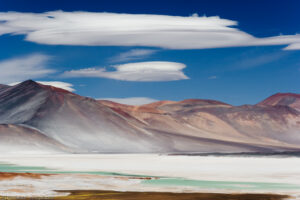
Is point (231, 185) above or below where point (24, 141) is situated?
below

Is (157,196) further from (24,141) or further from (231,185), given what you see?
(24,141)

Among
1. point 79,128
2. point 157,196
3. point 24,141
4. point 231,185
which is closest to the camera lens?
point 157,196

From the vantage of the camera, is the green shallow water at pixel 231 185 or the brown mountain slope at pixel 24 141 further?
the brown mountain slope at pixel 24 141

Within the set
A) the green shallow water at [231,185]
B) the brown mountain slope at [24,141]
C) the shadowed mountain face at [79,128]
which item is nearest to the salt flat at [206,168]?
the green shallow water at [231,185]

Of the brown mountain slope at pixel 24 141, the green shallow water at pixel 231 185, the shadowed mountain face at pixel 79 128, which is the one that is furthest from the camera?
the shadowed mountain face at pixel 79 128

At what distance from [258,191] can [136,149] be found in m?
117

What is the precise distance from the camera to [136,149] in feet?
468

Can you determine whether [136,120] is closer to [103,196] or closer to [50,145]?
[50,145]

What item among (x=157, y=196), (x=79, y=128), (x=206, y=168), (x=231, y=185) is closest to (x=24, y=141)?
(x=79, y=128)

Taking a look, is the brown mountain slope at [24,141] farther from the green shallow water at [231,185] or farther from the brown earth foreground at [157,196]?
the brown earth foreground at [157,196]

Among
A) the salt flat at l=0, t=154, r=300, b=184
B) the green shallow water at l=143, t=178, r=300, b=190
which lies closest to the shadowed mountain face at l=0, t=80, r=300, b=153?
the salt flat at l=0, t=154, r=300, b=184

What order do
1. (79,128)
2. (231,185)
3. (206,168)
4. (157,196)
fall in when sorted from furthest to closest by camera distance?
1. (79,128)
2. (206,168)
3. (231,185)
4. (157,196)

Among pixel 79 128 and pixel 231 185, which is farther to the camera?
pixel 79 128

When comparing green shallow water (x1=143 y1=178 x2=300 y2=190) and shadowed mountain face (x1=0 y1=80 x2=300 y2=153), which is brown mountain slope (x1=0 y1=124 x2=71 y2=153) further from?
green shallow water (x1=143 y1=178 x2=300 y2=190)
